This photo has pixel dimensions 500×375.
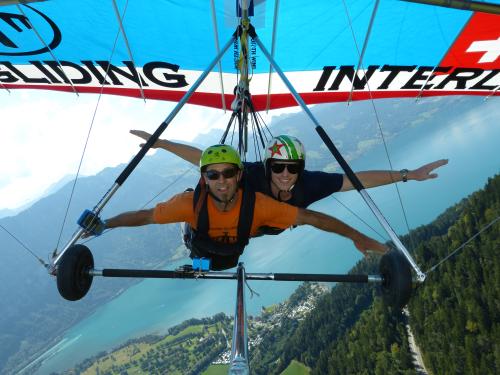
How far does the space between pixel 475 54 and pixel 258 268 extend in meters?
65.5

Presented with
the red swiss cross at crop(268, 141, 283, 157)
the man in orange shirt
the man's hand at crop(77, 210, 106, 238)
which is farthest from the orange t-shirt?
the red swiss cross at crop(268, 141, 283, 157)

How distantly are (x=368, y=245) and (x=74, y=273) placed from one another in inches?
79.0

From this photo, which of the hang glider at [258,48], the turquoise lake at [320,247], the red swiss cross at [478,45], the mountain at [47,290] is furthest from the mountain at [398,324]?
the mountain at [47,290]

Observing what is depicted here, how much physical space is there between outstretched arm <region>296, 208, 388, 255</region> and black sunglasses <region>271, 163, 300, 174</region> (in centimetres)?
82

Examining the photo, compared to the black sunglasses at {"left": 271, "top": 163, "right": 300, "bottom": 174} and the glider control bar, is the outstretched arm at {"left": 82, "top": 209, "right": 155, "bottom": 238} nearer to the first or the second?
the glider control bar

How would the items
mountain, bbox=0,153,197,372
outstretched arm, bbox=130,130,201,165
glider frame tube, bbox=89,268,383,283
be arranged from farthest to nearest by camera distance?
mountain, bbox=0,153,197,372, outstretched arm, bbox=130,130,201,165, glider frame tube, bbox=89,268,383,283

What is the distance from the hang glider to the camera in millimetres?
5574

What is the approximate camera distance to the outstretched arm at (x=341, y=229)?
2609 mm

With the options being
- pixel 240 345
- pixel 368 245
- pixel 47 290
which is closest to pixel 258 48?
pixel 368 245

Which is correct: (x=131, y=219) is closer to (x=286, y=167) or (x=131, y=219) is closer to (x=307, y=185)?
(x=286, y=167)

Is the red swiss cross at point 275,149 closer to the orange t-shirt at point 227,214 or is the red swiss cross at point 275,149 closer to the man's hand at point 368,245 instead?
the orange t-shirt at point 227,214

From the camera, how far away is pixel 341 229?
2.68 m

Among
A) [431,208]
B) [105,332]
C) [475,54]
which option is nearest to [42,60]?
[475,54]

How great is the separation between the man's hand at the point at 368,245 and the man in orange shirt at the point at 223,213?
0.25 feet
